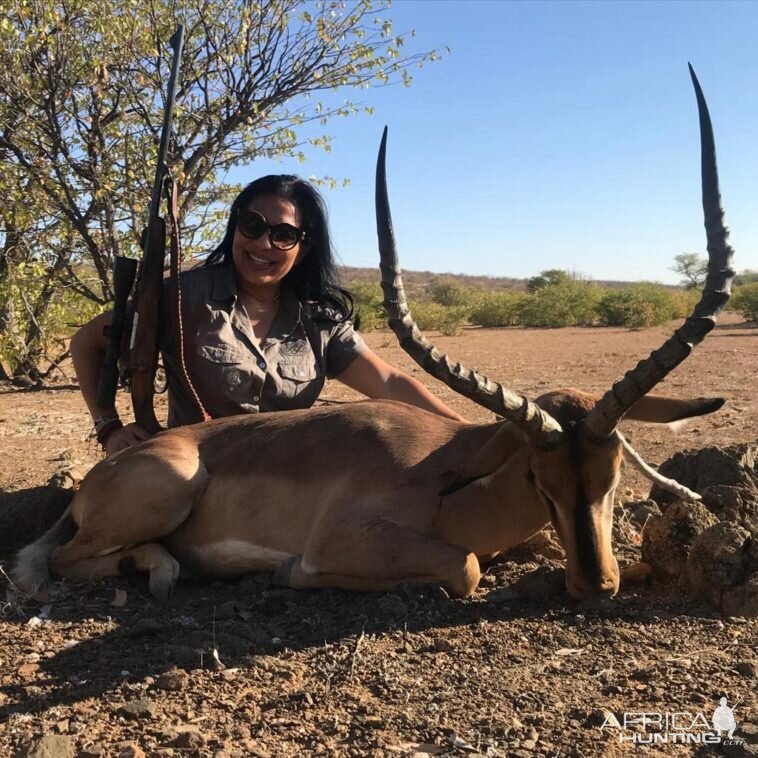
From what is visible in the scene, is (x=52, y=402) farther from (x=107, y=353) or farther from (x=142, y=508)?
(x=142, y=508)

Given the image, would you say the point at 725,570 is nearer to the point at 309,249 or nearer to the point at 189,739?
the point at 189,739

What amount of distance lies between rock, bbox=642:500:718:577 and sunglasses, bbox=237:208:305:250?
131 inches

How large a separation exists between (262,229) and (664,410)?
3.26m

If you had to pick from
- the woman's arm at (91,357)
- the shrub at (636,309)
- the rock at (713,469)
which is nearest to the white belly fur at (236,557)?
the woman's arm at (91,357)

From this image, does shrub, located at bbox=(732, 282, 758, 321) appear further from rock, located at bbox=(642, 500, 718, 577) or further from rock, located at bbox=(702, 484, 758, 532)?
rock, located at bbox=(642, 500, 718, 577)

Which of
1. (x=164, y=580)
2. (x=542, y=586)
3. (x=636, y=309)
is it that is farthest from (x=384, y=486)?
(x=636, y=309)

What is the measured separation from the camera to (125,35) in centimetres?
1009

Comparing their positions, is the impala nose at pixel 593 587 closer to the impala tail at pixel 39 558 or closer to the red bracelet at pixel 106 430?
the impala tail at pixel 39 558

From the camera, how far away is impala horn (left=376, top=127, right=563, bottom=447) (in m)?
3.79

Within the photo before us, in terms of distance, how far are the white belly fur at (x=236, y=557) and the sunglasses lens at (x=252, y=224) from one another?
7.72 feet

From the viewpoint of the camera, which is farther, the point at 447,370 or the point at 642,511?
the point at 642,511

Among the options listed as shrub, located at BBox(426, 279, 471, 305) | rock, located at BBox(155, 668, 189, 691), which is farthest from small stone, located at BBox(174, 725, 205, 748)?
shrub, located at BBox(426, 279, 471, 305)

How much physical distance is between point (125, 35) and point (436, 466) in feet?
26.1

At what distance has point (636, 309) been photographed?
106ft
